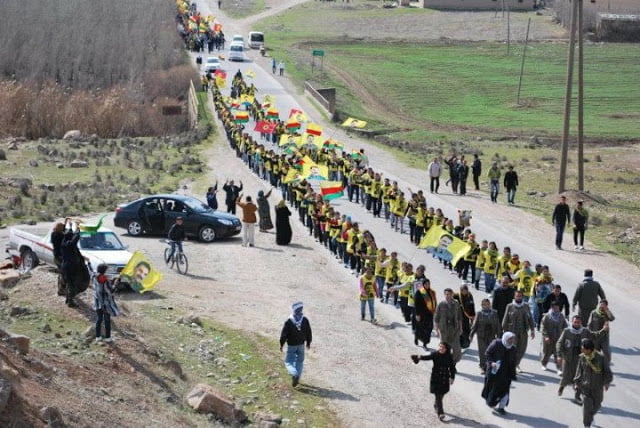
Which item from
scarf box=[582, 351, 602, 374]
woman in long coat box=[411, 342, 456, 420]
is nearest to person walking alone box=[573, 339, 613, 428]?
scarf box=[582, 351, 602, 374]

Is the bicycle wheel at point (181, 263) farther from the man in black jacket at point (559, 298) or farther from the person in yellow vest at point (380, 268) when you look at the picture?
the man in black jacket at point (559, 298)

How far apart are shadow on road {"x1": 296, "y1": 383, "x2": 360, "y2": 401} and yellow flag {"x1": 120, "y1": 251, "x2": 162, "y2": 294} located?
16.6ft

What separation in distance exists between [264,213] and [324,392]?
1463cm

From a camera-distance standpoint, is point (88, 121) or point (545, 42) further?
point (545, 42)

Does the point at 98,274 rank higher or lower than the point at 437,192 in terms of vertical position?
higher

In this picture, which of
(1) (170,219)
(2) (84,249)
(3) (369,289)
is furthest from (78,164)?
(3) (369,289)

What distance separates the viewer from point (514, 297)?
19203mm

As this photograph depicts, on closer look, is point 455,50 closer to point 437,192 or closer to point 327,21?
point 327,21

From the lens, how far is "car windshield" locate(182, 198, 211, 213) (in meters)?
30.7

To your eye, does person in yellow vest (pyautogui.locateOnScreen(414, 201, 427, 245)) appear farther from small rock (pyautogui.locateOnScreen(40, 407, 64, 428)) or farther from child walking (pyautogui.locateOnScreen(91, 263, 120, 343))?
small rock (pyautogui.locateOnScreen(40, 407, 64, 428))

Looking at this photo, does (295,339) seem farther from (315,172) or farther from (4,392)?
(315,172)

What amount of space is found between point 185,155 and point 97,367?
33.1 meters

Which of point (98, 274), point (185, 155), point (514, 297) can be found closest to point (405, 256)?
point (514, 297)

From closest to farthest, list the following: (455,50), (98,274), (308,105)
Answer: (98,274)
(308,105)
(455,50)
